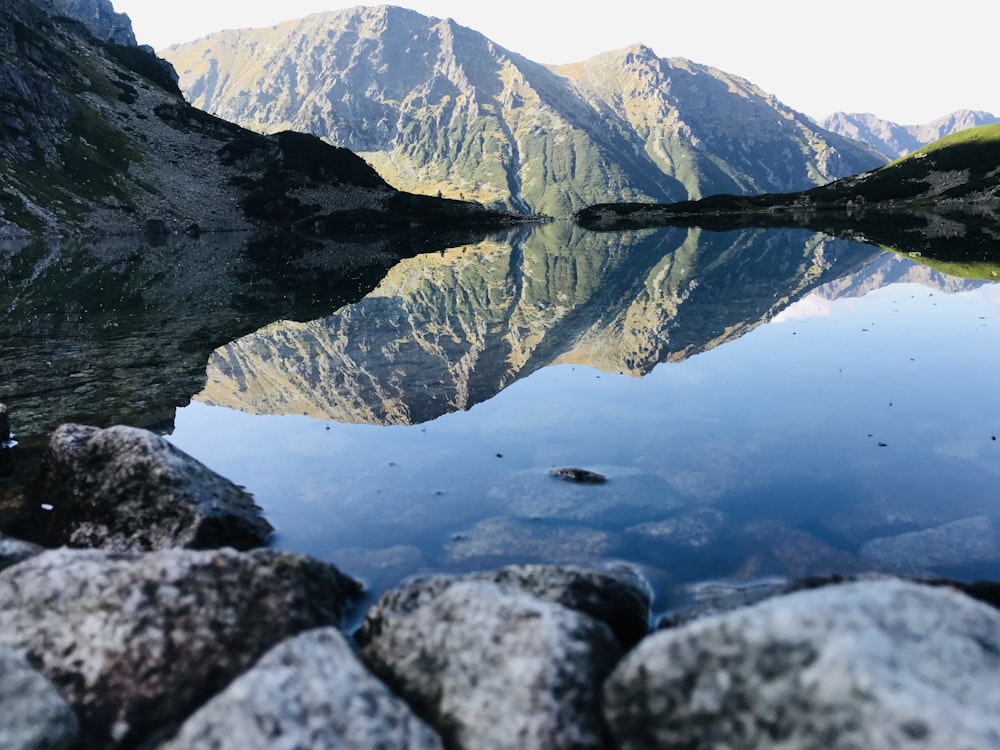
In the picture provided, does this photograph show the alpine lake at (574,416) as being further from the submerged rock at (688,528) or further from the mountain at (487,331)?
the mountain at (487,331)

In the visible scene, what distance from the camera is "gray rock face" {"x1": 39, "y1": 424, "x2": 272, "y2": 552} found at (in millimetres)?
12289

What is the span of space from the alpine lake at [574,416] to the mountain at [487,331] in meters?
0.27

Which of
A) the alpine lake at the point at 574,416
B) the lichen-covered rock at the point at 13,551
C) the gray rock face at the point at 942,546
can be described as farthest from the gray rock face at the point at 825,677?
the lichen-covered rock at the point at 13,551

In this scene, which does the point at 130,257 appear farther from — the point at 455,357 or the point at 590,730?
the point at 590,730

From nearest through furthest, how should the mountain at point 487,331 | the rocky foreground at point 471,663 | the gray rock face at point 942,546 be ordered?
the rocky foreground at point 471,663 < the gray rock face at point 942,546 < the mountain at point 487,331

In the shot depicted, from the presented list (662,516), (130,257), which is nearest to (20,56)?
(130,257)

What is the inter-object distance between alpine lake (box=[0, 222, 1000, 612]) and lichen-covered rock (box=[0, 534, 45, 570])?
371 cm

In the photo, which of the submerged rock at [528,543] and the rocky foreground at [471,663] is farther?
the submerged rock at [528,543]

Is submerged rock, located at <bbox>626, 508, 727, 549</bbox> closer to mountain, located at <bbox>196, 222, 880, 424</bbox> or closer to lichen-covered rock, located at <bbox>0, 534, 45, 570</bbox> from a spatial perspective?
mountain, located at <bbox>196, 222, 880, 424</bbox>

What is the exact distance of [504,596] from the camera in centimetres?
815

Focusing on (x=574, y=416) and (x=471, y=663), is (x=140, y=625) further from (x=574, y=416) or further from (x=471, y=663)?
(x=574, y=416)

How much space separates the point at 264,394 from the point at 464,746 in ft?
71.6

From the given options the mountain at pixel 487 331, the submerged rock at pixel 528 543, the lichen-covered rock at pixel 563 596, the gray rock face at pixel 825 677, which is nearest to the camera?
the gray rock face at pixel 825 677

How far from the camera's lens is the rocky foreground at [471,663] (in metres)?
5.62
